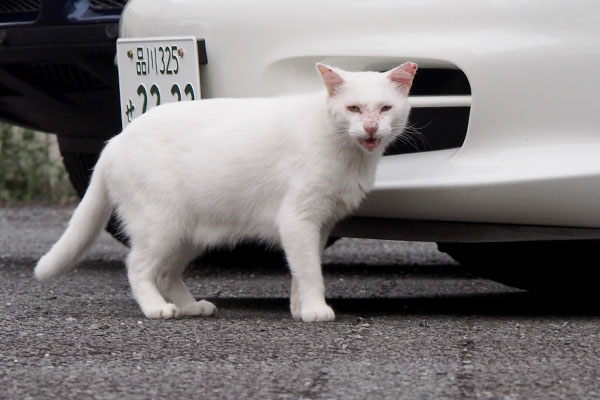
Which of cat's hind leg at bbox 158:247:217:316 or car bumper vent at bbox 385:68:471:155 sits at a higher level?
car bumper vent at bbox 385:68:471:155

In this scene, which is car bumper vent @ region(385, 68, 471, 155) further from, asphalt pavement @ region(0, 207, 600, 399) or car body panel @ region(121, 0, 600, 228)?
asphalt pavement @ region(0, 207, 600, 399)

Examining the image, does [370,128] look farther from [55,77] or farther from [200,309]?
[55,77]

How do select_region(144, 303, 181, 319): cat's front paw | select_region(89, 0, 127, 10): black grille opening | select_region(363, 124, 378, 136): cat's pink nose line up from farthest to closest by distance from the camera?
select_region(89, 0, 127, 10): black grille opening
select_region(144, 303, 181, 319): cat's front paw
select_region(363, 124, 378, 136): cat's pink nose

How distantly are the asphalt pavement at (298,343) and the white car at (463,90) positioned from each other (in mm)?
313

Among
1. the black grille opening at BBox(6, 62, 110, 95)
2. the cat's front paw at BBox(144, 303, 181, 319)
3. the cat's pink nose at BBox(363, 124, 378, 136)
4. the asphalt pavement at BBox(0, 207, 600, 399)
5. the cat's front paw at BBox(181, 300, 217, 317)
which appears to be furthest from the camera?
the black grille opening at BBox(6, 62, 110, 95)

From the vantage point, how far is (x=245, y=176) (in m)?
3.61

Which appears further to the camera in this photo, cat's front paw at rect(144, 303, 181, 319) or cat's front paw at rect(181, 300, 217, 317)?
cat's front paw at rect(181, 300, 217, 317)

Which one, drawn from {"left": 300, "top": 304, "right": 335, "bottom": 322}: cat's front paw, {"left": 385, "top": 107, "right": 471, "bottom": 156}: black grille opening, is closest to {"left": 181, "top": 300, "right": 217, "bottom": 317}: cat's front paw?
{"left": 300, "top": 304, "right": 335, "bottom": 322}: cat's front paw

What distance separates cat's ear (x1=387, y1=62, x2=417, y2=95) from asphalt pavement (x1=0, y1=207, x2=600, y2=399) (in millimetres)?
668

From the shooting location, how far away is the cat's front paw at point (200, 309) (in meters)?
3.78

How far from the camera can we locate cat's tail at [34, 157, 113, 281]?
385 centimetres

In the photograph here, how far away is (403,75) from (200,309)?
961mm

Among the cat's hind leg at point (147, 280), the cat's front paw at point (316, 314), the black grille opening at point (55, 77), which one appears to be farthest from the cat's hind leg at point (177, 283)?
the black grille opening at point (55, 77)

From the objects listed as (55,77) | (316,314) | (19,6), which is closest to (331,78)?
(316,314)
